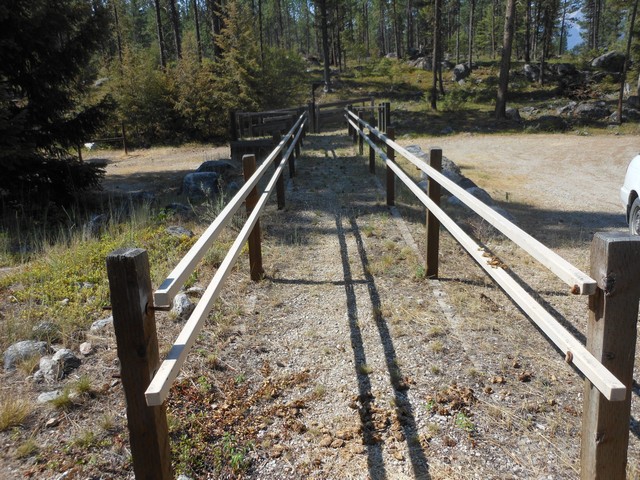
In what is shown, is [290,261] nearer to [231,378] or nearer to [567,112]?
[231,378]

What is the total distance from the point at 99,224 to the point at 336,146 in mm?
10927

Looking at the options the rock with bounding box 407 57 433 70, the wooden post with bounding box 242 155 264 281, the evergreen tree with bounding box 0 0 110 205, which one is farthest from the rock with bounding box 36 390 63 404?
the rock with bounding box 407 57 433 70

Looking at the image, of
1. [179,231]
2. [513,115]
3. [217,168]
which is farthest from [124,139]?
[513,115]

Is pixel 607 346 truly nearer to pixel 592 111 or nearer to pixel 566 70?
pixel 592 111

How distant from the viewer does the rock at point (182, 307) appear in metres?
4.26

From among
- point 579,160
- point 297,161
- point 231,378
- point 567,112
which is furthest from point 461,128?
point 231,378

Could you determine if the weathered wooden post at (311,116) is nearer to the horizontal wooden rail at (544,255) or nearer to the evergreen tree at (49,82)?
the evergreen tree at (49,82)

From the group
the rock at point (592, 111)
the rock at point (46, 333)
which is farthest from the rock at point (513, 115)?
the rock at point (46, 333)

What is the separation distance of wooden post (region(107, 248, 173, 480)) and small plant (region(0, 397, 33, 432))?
1270 millimetres

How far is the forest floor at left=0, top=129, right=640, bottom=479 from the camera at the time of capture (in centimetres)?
272

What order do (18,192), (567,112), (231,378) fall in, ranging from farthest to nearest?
(567,112)
(18,192)
(231,378)

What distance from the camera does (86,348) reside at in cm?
377

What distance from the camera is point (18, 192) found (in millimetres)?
10477

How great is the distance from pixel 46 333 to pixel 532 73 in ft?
151
